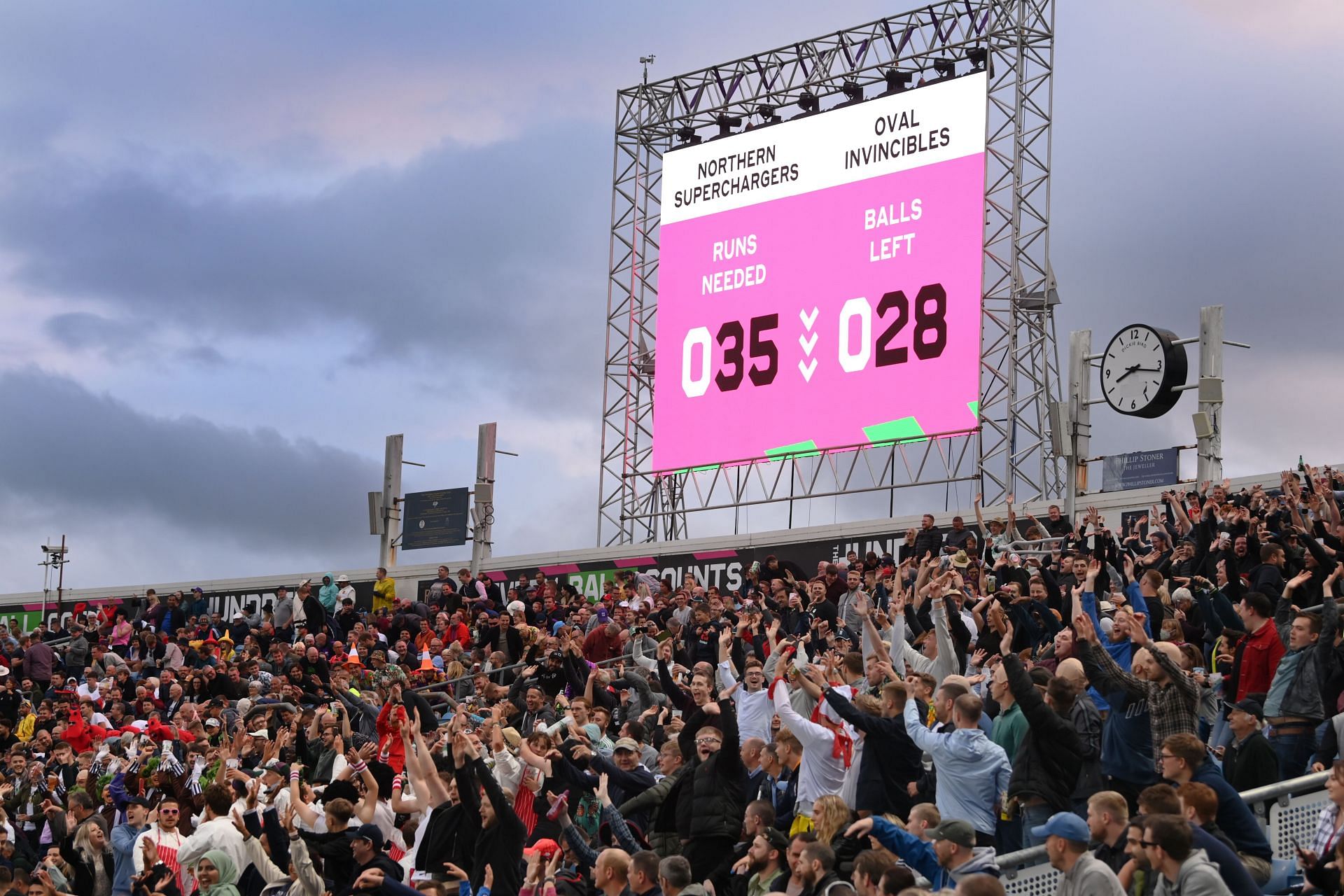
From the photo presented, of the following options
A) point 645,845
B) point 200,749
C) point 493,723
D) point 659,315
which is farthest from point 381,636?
point 645,845

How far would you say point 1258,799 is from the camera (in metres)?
9.20

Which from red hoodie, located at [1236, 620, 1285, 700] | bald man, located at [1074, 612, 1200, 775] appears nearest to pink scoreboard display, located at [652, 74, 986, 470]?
red hoodie, located at [1236, 620, 1285, 700]

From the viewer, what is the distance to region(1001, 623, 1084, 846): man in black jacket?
973 cm

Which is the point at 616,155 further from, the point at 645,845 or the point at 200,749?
the point at 645,845

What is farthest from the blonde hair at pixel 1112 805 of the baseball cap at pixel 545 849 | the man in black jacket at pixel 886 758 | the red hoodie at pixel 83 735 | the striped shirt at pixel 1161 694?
the red hoodie at pixel 83 735

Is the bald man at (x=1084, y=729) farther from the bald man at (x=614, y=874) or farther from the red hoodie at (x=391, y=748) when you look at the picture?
the red hoodie at (x=391, y=748)

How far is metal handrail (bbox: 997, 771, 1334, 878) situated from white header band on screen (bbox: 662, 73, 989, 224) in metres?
18.6

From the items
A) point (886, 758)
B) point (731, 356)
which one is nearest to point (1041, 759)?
point (886, 758)

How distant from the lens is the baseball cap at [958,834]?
28.5 ft

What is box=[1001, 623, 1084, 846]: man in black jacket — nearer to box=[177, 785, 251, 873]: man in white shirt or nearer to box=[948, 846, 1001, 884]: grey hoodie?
box=[948, 846, 1001, 884]: grey hoodie

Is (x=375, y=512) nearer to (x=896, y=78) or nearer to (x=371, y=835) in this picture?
(x=896, y=78)

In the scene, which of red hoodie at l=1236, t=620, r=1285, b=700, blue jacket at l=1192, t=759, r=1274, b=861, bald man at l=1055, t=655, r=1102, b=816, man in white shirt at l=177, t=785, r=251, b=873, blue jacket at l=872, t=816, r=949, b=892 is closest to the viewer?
blue jacket at l=1192, t=759, r=1274, b=861

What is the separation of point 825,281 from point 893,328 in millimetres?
1559

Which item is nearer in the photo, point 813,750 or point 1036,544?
point 813,750
